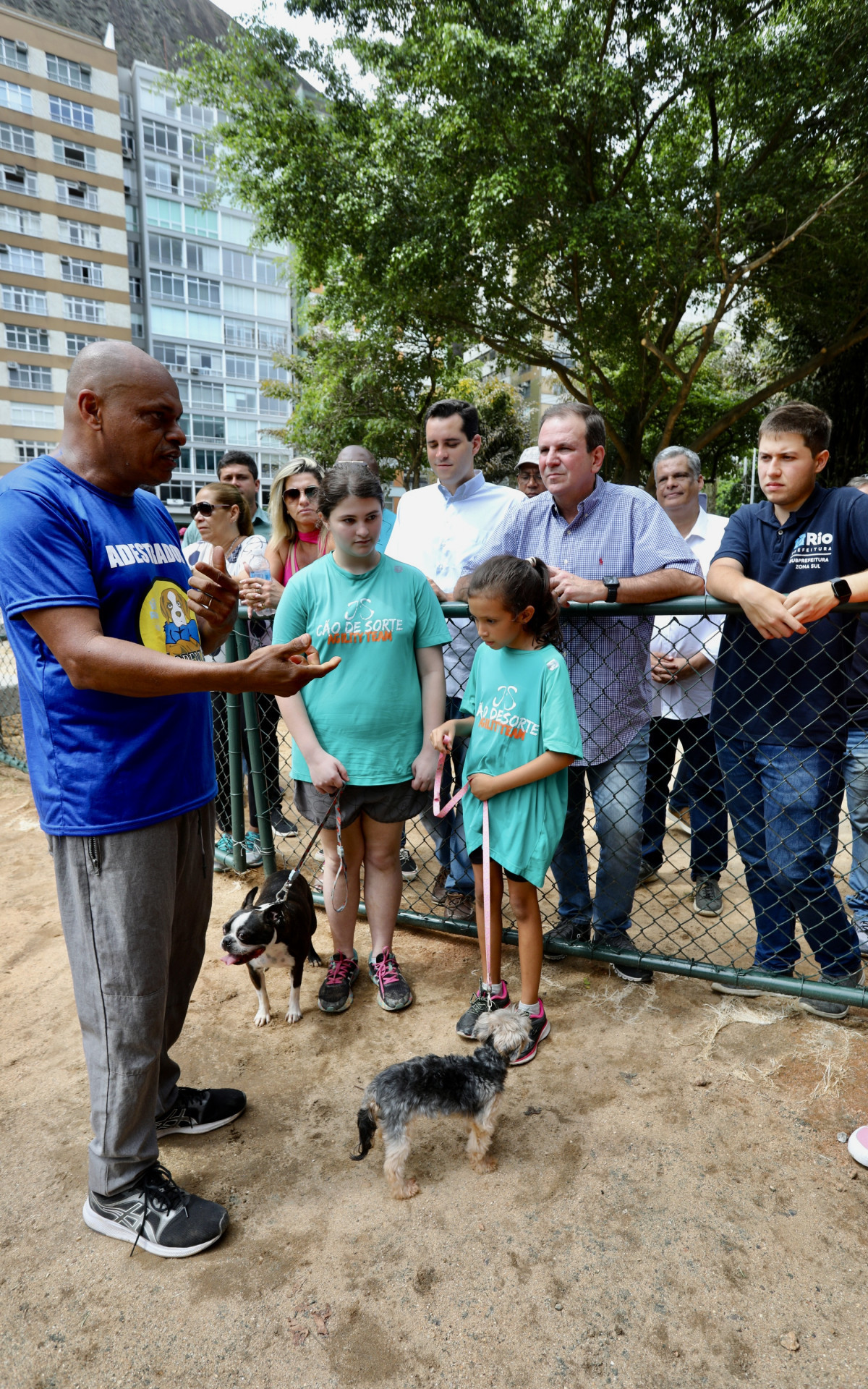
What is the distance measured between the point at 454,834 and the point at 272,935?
1.21 meters

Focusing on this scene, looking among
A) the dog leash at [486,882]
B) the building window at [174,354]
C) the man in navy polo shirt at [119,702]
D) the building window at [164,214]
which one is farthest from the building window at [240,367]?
the man in navy polo shirt at [119,702]

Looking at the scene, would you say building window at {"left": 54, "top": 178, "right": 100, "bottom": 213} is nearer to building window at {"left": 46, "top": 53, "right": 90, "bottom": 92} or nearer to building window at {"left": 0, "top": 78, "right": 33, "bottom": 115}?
building window at {"left": 0, "top": 78, "right": 33, "bottom": 115}

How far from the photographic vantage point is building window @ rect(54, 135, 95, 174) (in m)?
40.5

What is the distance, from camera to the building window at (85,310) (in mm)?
40594

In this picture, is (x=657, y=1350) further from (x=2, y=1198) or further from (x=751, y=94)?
(x=751, y=94)

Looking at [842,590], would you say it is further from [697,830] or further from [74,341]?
[74,341]

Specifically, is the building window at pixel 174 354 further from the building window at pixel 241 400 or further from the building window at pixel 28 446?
the building window at pixel 28 446

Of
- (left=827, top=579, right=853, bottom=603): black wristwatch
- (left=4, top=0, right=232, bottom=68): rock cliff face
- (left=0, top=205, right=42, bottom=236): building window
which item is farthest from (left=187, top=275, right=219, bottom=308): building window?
(left=827, top=579, right=853, bottom=603): black wristwatch

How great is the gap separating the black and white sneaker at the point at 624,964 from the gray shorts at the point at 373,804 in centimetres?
96

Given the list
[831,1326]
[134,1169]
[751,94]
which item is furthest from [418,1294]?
[751,94]

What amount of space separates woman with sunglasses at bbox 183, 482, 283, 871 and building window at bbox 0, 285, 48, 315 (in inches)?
1742

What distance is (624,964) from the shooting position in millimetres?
3033

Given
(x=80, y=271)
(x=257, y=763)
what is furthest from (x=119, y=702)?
(x=80, y=271)

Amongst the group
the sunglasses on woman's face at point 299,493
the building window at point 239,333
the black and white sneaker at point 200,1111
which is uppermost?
the building window at point 239,333
